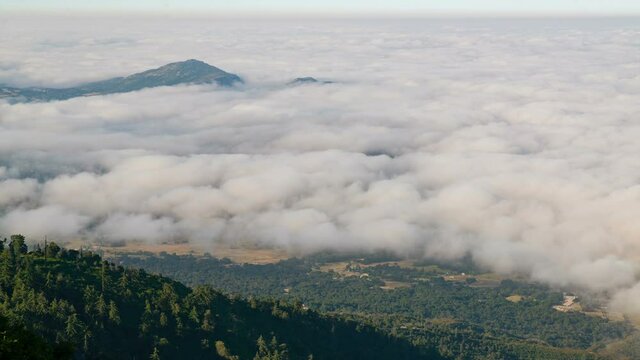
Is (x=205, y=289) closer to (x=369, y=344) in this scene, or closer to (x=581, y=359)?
(x=369, y=344)

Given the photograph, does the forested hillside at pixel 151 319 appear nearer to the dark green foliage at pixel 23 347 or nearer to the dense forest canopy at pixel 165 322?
the dense forest canopy at pixel 165 322

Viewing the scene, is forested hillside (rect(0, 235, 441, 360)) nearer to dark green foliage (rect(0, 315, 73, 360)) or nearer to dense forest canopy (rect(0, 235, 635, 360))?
dense forest canopy (rect(0, 235, 635, 360))

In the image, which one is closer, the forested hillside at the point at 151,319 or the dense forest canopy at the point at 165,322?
the forested hillside at the point at 151,319

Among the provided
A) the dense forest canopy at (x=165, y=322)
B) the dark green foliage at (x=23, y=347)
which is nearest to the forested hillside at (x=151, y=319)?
the dense forest canopy at (x=165, y=322)

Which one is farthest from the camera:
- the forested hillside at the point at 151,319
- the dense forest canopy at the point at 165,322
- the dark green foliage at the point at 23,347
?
the dense forest canopy at the point at 165,322

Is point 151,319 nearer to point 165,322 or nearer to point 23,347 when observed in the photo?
point 165,322

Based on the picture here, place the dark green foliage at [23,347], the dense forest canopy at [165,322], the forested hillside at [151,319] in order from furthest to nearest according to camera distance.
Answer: the dense forest canopy at [165,322] → the forested hillside at [151,319] → the dark green foliage at [23,347]

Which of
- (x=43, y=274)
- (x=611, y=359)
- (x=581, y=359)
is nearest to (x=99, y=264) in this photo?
(x=43, y=274)

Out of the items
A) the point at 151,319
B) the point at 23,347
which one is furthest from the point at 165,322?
the point at 23,347
